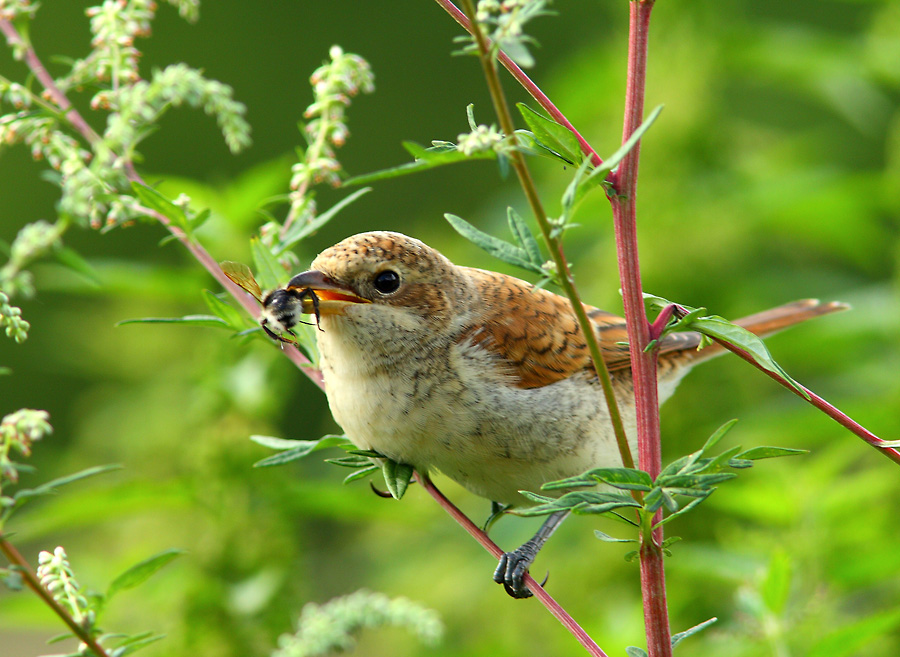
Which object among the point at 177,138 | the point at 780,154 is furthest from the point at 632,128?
the point at 177,138

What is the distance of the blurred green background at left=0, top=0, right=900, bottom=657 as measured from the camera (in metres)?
2.12

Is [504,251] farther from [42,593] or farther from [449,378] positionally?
[449,378]

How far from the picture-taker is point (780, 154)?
12.5 ft

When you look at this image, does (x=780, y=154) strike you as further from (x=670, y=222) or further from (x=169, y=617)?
(x=169, y=617)

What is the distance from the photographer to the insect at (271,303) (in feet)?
4.51

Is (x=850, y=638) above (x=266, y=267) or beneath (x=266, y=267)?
beneath

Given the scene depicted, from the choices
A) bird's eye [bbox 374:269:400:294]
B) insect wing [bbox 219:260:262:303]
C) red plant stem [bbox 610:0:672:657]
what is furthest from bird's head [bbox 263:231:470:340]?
red plant stem [bbox 610:0:672:657]

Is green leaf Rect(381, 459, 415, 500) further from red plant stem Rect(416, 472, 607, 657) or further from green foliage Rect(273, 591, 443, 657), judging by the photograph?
green foliage Rect(273, 591, 443, 657)

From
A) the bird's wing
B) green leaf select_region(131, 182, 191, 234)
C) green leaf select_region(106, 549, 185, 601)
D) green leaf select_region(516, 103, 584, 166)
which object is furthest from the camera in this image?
the bird's wing

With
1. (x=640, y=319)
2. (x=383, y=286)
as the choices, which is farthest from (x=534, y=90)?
(x=383, y=286)

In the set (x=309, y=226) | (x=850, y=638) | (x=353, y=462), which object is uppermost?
(x=309, y=226)

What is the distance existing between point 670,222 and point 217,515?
1608mm

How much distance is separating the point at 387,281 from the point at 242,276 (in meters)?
0.58

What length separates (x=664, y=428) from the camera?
8.70ft
